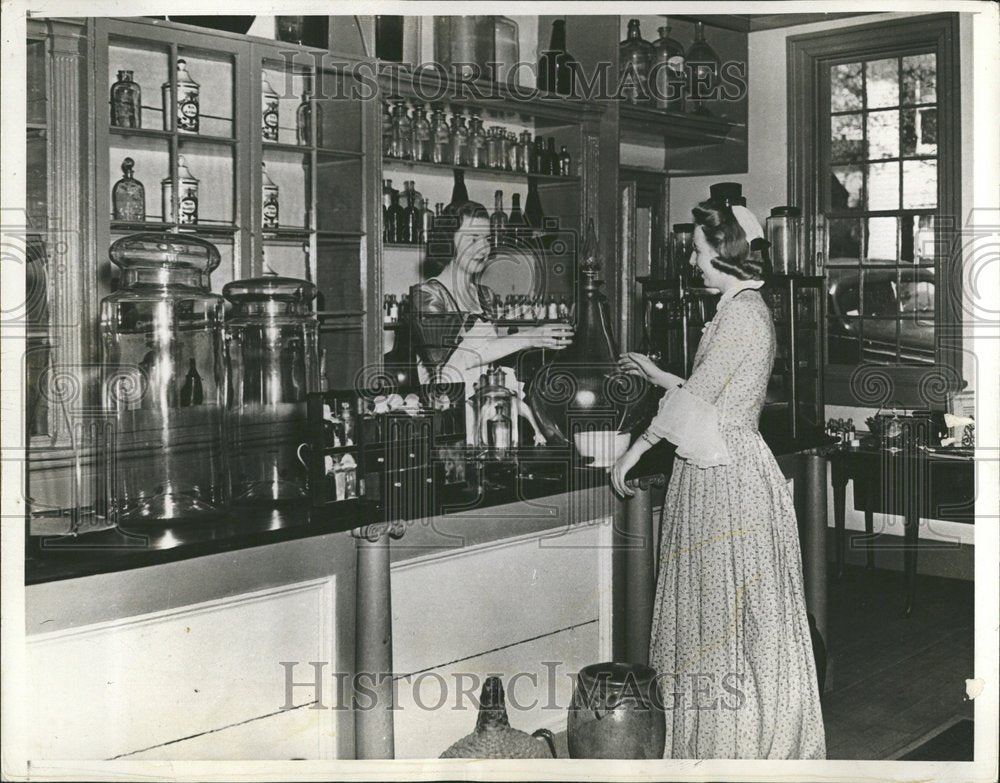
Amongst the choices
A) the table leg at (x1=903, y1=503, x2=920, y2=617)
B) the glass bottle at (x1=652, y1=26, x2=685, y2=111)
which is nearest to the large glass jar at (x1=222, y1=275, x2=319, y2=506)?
the table leg at (x1=903, y1=503, x2=920, y2=617)

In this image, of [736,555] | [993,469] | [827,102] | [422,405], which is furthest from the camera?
[827,102]

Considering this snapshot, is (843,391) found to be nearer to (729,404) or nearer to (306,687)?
(729,404)

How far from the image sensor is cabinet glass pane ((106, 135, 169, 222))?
378 cm

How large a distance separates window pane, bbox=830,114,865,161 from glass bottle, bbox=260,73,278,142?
10.1ft

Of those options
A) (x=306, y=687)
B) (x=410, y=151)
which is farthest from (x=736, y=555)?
(x=410, y=151)

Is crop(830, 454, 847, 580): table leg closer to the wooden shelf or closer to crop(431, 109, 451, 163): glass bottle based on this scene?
the wooden shelf

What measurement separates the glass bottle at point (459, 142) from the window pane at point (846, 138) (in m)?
2.15

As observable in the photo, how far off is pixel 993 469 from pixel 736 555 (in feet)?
2.39

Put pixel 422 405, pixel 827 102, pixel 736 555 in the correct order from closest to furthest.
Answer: pixel 422 405, pixel 736 555, pixel 827 102

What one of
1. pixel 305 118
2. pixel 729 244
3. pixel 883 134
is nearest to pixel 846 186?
pixel 883 134

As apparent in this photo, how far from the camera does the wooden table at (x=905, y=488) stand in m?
4.38

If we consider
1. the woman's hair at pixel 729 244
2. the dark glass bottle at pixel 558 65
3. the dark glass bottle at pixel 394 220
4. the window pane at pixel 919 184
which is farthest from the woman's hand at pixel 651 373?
the window pane at pixel 919 184

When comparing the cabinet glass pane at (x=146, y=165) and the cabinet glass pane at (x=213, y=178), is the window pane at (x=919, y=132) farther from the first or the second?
the cabinet glass pane at (x=146, y=165)

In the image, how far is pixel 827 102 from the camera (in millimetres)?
5477
